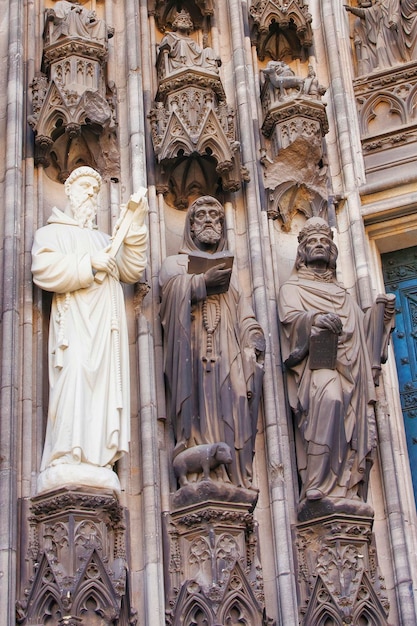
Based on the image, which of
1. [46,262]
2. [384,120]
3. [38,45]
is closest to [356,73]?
[384,120]

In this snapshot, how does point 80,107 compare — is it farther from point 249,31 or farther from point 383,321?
point 383,321

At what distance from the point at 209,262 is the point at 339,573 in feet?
8.69

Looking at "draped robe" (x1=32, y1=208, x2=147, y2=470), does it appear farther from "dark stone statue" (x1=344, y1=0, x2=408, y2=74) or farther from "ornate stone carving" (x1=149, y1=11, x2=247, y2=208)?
"dark stone statue" (x1=344, y1=0, x2=408, y2=74)

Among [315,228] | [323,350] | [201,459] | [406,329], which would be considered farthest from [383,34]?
[201,459]

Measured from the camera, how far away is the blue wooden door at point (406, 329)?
40.9ft

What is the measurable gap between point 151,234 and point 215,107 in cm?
137

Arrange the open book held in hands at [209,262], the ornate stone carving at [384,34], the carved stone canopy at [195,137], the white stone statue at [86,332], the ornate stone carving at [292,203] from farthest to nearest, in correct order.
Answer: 1. the ornate stone carving at [384,34]
2. the ornate stone carving at [292,203]
3. the carved stone canopy at [195,137]
4. the open book held in hands at [209,262]
5. the white stone statue at [86,332]

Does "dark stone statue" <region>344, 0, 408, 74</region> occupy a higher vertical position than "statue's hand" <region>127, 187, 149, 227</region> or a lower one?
higher

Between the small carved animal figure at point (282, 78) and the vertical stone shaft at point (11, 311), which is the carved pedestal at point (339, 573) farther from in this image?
the small carved animal figure at point (282, 78)

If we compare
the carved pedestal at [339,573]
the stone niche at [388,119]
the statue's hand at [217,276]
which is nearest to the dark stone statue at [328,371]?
the carved pedestal at [339,573]

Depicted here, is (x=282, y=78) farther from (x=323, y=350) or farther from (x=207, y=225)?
(x=323, y=350)

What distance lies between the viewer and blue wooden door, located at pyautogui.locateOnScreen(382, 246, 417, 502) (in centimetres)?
1247

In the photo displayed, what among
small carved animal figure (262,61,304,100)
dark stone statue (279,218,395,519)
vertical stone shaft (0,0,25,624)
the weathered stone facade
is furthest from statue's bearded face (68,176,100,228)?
small carved animal figure (262,61,304,100)

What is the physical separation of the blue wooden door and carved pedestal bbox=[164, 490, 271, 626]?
213 cm
